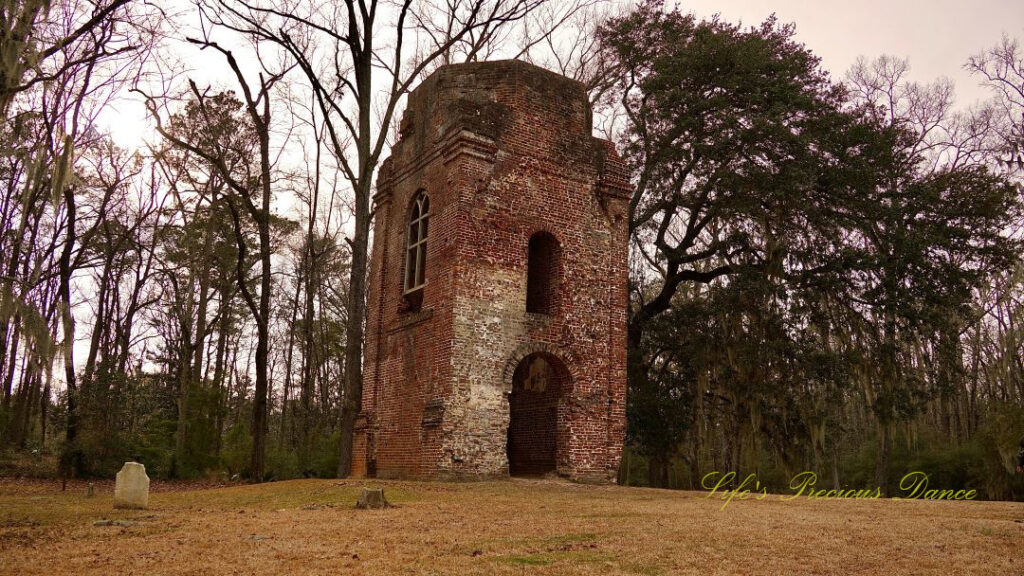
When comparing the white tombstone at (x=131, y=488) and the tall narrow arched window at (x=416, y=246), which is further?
the tall narrow arched window at (x=416, y=246)

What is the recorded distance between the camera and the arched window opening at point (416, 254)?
16.6 meters

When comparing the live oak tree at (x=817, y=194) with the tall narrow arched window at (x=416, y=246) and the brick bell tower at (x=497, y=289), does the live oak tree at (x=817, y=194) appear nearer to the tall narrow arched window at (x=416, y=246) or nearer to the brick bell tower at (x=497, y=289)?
the brick bell tower at (x=497, y=289)

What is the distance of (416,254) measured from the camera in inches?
667

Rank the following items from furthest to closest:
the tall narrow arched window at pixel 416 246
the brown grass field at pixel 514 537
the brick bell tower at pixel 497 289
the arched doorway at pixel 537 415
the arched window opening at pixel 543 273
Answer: the tall narrow arched window at pixel 416 246
the arched window opening at pixel 543 273
the arched doorway at pixel 537 415
the brick bell tower at pixel 497 289
the brown grass field at pixel 514 537

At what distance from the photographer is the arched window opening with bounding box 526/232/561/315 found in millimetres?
16156

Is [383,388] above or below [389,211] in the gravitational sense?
below

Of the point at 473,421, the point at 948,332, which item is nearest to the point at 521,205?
the point at 473,421

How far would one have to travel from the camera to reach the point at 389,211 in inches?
707

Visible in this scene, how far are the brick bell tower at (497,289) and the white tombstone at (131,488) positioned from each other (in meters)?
5.07

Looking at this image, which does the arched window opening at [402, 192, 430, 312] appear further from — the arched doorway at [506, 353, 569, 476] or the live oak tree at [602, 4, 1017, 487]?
the live oak tree at [602, 4, 1017, 487]

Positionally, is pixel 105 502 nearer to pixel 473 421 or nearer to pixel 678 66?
pixel 473 421

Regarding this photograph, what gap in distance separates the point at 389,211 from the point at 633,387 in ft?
27.6

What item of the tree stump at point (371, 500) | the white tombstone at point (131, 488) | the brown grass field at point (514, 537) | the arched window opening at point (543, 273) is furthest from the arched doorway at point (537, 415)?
the white tombstone at point (131, 488)

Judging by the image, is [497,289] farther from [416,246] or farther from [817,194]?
[817,194]
